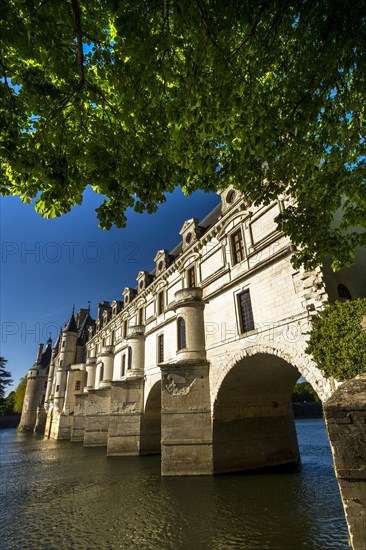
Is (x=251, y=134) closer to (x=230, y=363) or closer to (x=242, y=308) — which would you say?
(x=242, y=308)

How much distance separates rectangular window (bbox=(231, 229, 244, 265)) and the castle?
0.16ft

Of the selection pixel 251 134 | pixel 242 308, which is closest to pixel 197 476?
pixel 242 308

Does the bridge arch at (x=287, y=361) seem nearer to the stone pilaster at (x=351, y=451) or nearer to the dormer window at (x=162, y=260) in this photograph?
the stone pilaster at (x=351, y=451)

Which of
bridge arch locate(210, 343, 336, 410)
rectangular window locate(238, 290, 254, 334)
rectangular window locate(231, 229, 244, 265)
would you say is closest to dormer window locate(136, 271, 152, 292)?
rectangular window locate(231, 229, 244, 265)

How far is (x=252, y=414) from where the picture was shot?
571 inches

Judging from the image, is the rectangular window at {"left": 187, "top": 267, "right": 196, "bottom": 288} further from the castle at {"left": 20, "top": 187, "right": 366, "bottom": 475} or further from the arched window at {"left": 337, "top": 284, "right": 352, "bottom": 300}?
the arched window at {"left": 337, "top": 284, "right": 352, "bottom": 300}

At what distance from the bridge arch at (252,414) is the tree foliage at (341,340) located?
141 inches

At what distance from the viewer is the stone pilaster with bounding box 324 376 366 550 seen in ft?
17.0

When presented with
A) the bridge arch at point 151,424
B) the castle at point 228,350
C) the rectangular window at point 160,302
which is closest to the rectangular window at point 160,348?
the castle at point 228,350

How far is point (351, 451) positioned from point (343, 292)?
596 centimetres

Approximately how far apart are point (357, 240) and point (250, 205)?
22.5 ft

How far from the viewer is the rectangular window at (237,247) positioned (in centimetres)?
1374

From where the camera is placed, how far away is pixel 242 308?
43.6ft

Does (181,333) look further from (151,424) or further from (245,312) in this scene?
(151,424)
